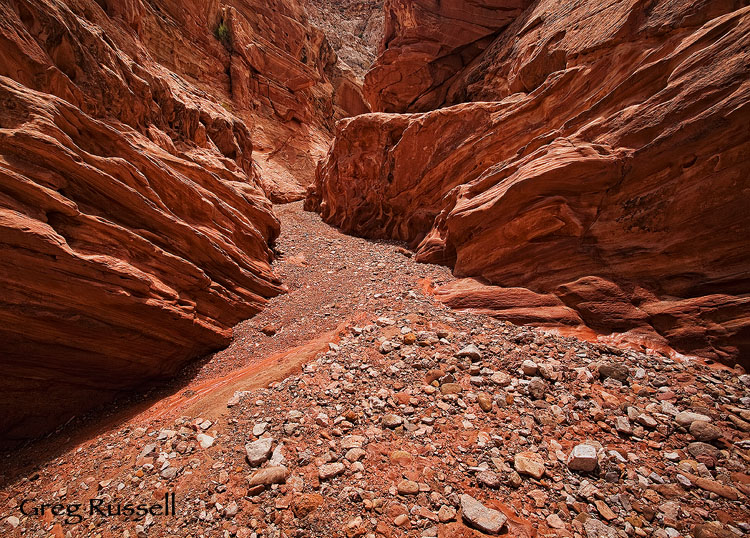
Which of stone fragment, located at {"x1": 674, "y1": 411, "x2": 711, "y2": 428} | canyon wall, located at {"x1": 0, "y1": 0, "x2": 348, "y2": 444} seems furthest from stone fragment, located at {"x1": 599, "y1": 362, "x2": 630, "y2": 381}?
canyon wall, located at {"x1": 0, "y1": 0, "x2": 348, "y2": 444}

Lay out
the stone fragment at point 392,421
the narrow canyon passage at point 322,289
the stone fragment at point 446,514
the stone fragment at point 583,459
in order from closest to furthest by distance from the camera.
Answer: the stone fragment at point 446,514, the stone fragment at point 583,459, the stone fragment at point 392,421, the narrow canyon passage at point 322,289

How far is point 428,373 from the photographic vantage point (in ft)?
14.7

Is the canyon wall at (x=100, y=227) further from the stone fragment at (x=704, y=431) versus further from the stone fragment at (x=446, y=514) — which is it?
the stone fragment at (x=704, y=431)

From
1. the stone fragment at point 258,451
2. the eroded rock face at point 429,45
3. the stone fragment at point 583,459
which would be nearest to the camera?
the stone fragment at point 583,459

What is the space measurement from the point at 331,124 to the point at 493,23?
23174mm

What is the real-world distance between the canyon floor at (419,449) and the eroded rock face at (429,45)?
19.7 m

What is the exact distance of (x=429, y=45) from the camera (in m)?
18.5

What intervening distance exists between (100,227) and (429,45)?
2180 centimetres

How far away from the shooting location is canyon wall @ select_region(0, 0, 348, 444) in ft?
14.5

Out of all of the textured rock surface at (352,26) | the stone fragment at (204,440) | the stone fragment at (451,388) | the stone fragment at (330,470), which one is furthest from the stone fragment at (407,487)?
the textured rock surface at (352,26)

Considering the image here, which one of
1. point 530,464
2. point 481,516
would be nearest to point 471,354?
point 530,464

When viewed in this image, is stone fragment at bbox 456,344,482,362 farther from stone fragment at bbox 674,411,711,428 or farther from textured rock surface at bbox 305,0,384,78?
textured rock surface at bbox 305,0,384,78

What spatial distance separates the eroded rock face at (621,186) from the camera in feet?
15.4

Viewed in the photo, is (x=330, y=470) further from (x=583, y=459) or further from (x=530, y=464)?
(x=583, y=459)
